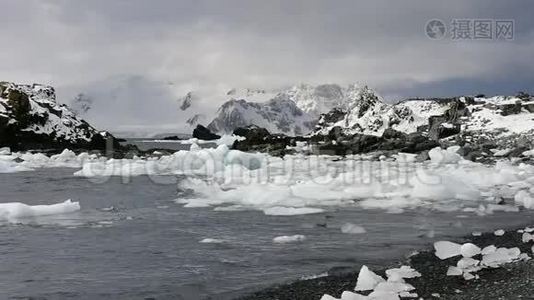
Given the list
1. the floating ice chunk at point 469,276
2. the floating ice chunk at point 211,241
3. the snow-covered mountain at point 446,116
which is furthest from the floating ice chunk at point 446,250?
the snow-covered mountain at point 446,116

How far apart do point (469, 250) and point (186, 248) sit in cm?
403

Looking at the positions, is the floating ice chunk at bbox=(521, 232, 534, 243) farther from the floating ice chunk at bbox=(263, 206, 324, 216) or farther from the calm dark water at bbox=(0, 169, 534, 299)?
the floating ice chunk at bbox=(263, 206, 324, 216)

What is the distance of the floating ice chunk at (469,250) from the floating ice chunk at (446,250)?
70mm

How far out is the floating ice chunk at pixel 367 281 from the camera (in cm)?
562

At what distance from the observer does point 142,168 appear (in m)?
26.2

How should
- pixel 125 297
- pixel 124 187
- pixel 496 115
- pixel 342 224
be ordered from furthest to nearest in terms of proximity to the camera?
1. pixel 496 115
2. pixel 124 187
3. pixel 342 224
4. pixel 125 297

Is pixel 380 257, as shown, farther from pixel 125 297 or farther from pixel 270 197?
pixel 270 197

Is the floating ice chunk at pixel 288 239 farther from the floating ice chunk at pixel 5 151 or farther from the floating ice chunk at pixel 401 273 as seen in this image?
the floating ice chunk at pixel 5 151

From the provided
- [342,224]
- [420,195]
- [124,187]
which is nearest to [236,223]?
[342,224]

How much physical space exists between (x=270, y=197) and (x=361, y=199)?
2393 mm

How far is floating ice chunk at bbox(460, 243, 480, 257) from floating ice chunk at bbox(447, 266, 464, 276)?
0.87m

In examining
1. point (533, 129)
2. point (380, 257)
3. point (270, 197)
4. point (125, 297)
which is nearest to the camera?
point (125, 297)

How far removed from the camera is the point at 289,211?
37.8 ft

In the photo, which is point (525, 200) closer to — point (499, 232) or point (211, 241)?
point (499, 232)
